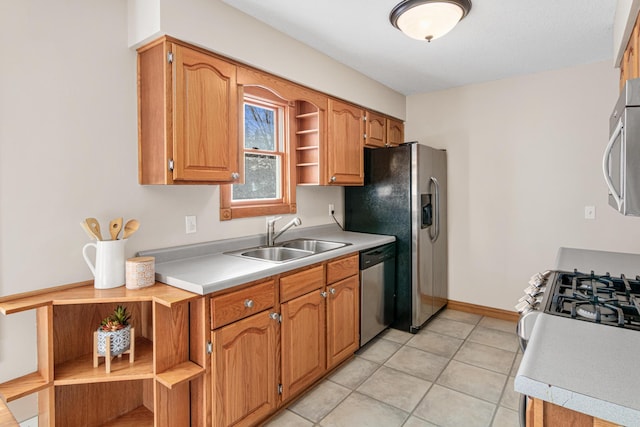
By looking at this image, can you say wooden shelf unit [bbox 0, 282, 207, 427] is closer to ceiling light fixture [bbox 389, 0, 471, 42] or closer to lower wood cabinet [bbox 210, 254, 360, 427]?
lower wood cabinet [bbox 210, 254, 360, 427]

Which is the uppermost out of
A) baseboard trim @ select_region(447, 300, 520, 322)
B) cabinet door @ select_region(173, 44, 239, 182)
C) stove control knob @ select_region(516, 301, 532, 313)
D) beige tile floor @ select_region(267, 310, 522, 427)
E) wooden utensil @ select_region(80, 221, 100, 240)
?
cabinet door @ select_region(173, 44, 239, 182)

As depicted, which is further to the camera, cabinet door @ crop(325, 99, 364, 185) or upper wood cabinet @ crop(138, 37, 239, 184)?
cabinet door @ crop(325, 99, 364, 185)

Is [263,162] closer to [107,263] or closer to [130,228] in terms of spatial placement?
→ [130,228]

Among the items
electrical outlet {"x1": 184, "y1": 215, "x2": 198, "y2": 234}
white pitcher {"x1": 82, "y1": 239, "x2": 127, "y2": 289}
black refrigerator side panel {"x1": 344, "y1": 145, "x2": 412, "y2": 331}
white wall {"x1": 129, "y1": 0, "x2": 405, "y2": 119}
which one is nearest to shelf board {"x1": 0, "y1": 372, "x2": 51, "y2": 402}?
white pitcher {"x1": 82, "y1": 239, "x2": 127, "y2": 289}

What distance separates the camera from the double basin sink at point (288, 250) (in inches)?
97.2

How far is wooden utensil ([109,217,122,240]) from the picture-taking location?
175cm

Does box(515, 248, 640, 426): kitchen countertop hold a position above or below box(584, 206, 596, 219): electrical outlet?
below

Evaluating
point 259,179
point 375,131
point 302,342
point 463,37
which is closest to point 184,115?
point 259,179

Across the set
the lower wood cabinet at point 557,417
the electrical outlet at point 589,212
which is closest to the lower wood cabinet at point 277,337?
the lower wood cabinet at point 557,417

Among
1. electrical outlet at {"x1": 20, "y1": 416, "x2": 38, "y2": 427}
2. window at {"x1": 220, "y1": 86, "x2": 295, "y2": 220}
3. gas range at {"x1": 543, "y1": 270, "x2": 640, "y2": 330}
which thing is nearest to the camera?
gas range at {"x1": 543, "y1": 270, "x2": 640, "y2": 330}

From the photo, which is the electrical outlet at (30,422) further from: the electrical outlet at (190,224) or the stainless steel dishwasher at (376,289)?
the stainless steel dishwasher at (376,289)

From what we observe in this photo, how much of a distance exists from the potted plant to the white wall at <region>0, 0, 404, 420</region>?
28 centimetres

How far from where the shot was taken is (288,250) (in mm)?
2617

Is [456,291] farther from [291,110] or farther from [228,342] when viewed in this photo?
[228,342]
